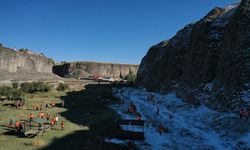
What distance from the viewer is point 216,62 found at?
183 ft

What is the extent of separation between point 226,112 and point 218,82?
378 inches

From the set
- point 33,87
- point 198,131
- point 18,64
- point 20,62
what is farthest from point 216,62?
point 20,62

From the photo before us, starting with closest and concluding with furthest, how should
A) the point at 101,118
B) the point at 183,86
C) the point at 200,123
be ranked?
the point at 200,123, the point at 101,118, the point at 183,86

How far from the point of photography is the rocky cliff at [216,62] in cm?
4212

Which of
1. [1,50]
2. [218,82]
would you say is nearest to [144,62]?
[1,50]

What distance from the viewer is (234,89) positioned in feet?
136

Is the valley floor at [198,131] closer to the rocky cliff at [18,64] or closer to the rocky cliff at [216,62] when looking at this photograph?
the rocky cliff at [216,62]

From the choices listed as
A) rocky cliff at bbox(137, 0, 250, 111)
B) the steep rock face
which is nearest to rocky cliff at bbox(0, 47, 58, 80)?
the steep rock face

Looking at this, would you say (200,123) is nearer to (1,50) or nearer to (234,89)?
(234,89)

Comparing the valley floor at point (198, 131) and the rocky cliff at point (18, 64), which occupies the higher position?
the rocky cliff at point (18, 64)

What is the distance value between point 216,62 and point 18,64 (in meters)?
77.1

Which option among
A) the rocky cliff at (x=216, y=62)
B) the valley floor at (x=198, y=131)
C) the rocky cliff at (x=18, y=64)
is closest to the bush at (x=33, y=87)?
the rocky cliff at (x=18, y=64)

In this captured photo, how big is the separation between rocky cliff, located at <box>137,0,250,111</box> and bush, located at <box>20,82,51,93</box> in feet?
115

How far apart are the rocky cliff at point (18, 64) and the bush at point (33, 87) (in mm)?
11048
